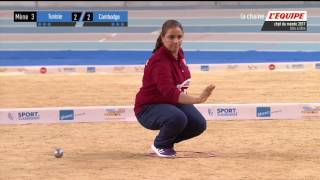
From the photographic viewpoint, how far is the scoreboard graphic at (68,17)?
34.3 feet

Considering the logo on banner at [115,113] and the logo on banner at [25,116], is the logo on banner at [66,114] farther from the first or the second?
the logo on banner at [115,113]

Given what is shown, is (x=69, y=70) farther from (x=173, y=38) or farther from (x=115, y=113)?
(x=173, y=38)

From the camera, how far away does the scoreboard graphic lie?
34.3 ft

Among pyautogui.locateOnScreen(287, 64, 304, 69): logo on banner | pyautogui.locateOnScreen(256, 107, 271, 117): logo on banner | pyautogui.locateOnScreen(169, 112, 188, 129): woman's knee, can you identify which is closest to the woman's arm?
pyautogui.locateOnScreen(169, 112, 188, 129): woman's knee

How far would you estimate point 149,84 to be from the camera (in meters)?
5.91

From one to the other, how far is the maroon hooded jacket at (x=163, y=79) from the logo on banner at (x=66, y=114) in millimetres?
1486

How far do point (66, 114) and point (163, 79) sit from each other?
80.3 inches

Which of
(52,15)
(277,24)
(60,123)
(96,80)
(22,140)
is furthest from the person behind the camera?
(96,80)

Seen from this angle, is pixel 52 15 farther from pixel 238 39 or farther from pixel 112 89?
pixel 238 39

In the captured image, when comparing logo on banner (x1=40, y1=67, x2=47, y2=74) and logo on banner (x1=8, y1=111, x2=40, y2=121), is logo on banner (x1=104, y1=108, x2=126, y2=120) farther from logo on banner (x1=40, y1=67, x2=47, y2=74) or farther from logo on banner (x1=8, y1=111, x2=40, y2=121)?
logo on banner (x1=40, y1=67, x2=47, y2=74)

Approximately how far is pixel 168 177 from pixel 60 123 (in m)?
2.78

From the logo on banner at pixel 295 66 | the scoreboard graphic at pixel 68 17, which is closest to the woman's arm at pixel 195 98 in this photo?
the scoreboard graphic at pixel 68 17

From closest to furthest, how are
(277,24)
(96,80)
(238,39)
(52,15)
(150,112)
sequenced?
(150,112), (277,24), (52,15), (96,80), (238,39)

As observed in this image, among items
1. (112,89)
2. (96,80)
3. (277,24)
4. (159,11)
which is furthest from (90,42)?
(277,24)
